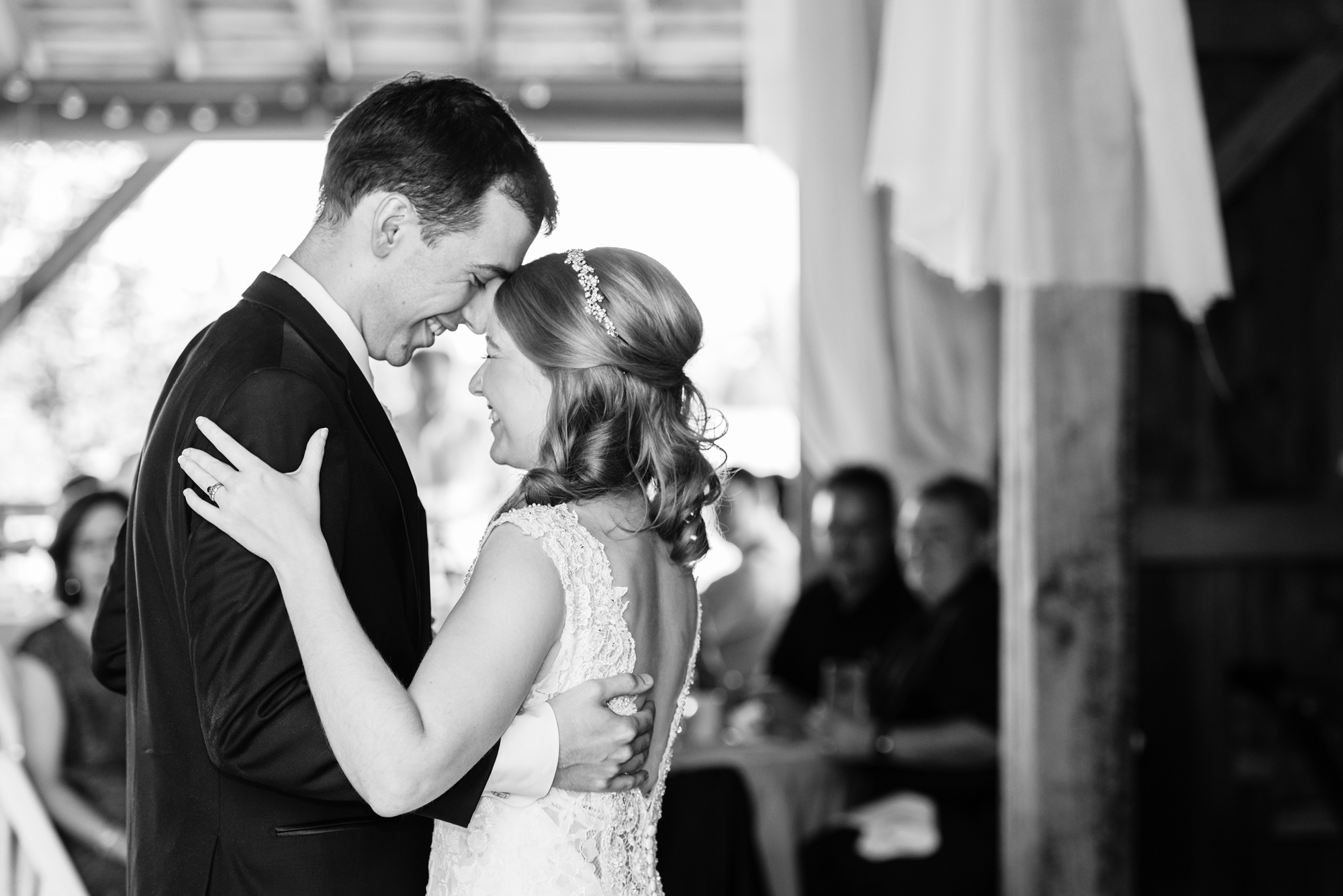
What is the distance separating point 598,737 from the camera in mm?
1638

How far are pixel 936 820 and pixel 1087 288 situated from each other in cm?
151

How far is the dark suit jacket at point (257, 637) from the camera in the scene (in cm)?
146

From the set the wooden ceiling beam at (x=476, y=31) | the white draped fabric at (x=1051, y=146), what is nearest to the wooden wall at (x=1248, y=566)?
the white draped fabric at (x=1051, y=146)

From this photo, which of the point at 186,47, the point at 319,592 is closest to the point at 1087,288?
the point at 319,592

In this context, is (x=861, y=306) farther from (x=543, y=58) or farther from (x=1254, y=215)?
(x=543, y=58)

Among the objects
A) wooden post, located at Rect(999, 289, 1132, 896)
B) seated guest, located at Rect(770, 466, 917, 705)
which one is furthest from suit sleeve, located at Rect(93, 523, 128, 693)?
seated guest, located at Rect(770, 466, 917, 705)

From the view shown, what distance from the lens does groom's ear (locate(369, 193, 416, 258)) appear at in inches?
64.8

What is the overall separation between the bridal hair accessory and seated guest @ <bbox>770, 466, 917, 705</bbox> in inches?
114

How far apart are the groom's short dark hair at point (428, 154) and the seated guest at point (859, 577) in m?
2.97

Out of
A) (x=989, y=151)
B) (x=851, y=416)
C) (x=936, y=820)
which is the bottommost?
(x=936, y=820)

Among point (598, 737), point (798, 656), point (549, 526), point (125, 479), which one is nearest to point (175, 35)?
point (125, 479)

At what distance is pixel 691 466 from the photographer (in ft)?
5.75

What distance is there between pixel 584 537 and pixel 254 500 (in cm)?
41

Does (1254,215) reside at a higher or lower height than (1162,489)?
higher
